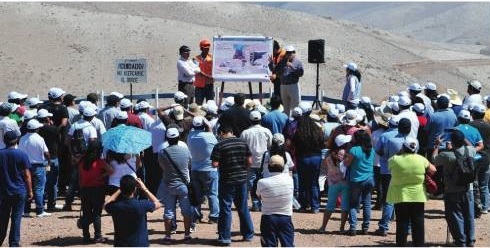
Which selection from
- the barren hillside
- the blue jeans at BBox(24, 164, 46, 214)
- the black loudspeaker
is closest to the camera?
the blue jeans at BBox(24, 164, 46, 214)

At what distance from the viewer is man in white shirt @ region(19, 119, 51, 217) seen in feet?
54.8

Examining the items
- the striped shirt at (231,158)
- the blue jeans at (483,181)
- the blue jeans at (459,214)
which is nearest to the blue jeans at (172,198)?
the striped shirt at (231,158)

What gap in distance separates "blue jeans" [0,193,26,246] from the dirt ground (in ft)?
2.80

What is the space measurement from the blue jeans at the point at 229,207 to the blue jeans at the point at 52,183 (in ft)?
12.9

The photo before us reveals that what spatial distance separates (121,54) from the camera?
157 ft

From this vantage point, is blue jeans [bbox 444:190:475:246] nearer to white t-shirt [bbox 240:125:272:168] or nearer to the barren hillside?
white t-shirt [bbox 240:125:272:168]

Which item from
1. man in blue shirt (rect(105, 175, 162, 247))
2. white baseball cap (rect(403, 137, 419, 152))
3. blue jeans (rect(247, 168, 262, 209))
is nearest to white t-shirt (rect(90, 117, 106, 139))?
blue jeans (rect(247, 168, 262, 209))

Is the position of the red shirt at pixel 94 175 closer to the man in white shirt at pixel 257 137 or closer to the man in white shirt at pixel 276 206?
the man in white shirt at pixel 257 137

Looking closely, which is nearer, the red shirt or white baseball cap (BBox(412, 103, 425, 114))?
the red shirt

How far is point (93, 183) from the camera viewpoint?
601 inches

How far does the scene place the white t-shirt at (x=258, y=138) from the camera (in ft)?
54.9

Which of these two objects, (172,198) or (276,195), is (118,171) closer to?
(172,198)

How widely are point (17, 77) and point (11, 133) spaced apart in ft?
99.0

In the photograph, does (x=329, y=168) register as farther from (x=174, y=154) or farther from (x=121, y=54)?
(x=121, y=54)
